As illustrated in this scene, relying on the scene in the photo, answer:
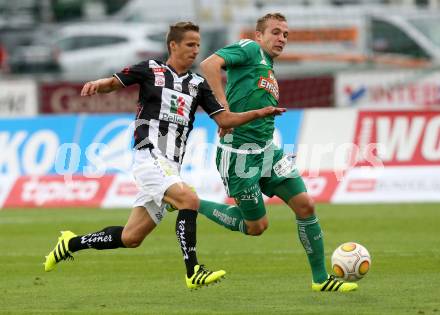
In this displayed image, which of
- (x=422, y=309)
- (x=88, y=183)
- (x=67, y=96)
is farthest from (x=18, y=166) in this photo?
(x=422, y=309)

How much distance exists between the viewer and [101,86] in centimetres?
973

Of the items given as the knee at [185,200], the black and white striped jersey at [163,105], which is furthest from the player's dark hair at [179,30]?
the knee at [185,200]

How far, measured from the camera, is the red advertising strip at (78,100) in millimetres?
24922

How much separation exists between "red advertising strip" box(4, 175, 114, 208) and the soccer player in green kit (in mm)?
8503

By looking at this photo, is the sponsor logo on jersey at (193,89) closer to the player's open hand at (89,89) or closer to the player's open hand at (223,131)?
the player's open hand at (223,131)

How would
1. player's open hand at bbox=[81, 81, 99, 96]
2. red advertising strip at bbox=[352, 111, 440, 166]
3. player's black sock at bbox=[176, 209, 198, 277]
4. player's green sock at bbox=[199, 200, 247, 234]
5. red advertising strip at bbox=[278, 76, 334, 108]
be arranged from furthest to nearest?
red advertising strip at bbox=[278, 76, 334, 108] → red advertising strip at bbox=[352, 111, 440, 166] → player's green sock at bbox=[199, 200, 247, 234] → player's black sock at bbox=[176, 209, 198, 277] → player's open hand at bbox=[81, 81, 99, 96]

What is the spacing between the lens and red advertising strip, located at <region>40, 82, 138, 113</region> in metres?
24.9

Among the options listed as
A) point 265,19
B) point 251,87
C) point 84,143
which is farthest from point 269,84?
point 84,143

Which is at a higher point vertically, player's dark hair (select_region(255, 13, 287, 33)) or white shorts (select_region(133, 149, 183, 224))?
player's dark hair (select_region(255, 13, 287, 33))

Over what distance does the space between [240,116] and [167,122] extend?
0.63 meters

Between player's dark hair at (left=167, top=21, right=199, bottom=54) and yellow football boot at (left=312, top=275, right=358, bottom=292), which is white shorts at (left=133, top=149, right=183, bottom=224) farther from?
yellow football boot at (left=312, top=275, right=358, bottom=292)

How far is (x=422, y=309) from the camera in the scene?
8953 mm

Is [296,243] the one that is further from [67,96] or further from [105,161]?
[67,96]

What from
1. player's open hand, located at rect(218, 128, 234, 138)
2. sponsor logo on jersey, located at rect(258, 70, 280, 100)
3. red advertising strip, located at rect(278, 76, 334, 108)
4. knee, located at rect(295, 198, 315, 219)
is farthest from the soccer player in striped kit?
red advertising strip, located at rect(278, 76, 334, 108)
